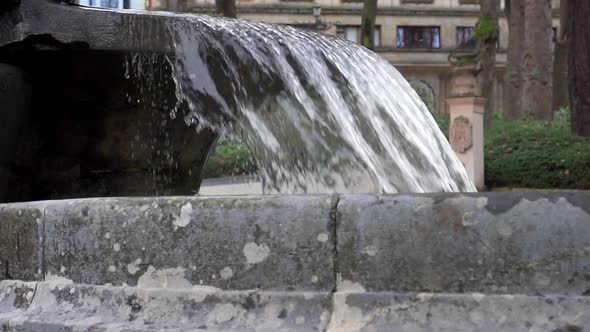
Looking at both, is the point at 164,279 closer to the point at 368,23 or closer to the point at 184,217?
the point at 184,217

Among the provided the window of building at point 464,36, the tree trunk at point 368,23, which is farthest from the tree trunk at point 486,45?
the window of building at point 464,36

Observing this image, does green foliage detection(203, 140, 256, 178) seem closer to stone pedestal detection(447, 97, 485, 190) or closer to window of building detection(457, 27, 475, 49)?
stone pedestal detection(447, 97, 485, 190)

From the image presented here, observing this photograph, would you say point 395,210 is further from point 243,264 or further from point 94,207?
point 94,207

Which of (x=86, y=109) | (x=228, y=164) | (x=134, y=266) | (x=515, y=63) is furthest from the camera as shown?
(x=515, y=63)

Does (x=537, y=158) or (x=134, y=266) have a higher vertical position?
(x=134, y=266)

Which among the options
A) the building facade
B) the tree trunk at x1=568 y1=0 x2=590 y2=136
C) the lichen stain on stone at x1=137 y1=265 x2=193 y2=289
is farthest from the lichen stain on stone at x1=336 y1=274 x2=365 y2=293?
the building facade

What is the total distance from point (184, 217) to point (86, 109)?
83.7 inches

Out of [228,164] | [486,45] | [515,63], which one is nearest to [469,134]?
[228,164]

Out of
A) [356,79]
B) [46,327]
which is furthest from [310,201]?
[356,79]

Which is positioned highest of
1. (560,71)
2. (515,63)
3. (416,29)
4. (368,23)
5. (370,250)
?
(368,23)

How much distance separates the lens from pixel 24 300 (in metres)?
2.83

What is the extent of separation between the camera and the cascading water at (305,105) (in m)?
4.07

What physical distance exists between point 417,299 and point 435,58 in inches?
1452

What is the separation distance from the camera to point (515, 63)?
22.1m
